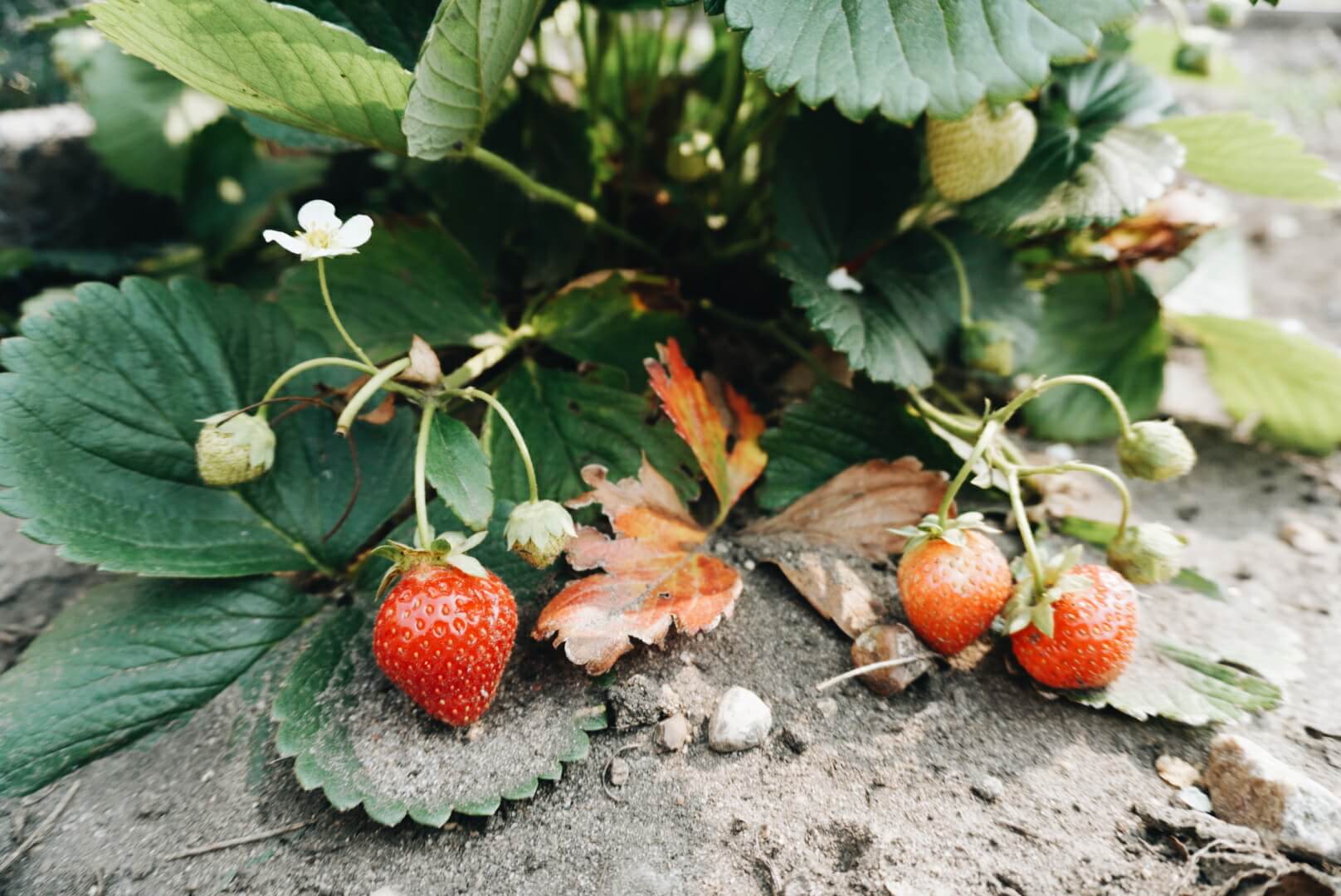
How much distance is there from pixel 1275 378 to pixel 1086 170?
568mm

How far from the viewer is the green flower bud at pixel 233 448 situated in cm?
88

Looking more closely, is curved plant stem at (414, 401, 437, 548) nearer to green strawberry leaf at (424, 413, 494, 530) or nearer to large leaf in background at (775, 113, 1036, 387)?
green strawberry leaf at (424, 413, 494, 530)

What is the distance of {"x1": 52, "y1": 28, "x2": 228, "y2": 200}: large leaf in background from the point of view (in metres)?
1.50

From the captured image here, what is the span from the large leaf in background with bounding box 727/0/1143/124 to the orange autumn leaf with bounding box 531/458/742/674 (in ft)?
1.47

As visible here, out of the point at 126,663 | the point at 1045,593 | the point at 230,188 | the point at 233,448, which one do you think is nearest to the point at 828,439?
the point at 1045,593

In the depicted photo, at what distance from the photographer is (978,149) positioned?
1.05 metres

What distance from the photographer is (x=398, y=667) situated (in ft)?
2.54

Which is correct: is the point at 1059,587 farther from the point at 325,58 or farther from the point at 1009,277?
the point at 325,58

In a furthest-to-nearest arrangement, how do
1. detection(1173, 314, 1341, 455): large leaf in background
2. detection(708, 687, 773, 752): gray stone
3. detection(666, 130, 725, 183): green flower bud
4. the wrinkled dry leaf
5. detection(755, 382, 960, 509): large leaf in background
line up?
detection(1173, 314, 1341, 455): large leaf in background, detection(666, 130, 725, 183): green flower bud, detection(755, 382, 960, 509): large leaf in background, the wrinkled dry leaf, detection(708, 687, 773, 752): gray stone

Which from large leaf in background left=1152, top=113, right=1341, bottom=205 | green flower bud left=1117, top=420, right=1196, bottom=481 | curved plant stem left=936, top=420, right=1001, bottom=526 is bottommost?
green flower bud left=1117, top=420, right=1196, bottom=481

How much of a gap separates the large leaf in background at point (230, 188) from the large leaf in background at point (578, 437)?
77 cm

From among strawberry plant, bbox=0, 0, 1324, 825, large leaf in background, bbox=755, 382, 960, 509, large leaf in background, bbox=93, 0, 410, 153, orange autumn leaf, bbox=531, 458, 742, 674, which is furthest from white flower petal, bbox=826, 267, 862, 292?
large leaf in background, bbox=93, 0, 410, 153

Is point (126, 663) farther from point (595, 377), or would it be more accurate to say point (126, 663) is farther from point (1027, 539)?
point (1027, 539)

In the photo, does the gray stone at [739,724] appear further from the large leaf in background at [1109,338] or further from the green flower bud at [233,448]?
the large leaf in background at [1109,338]
